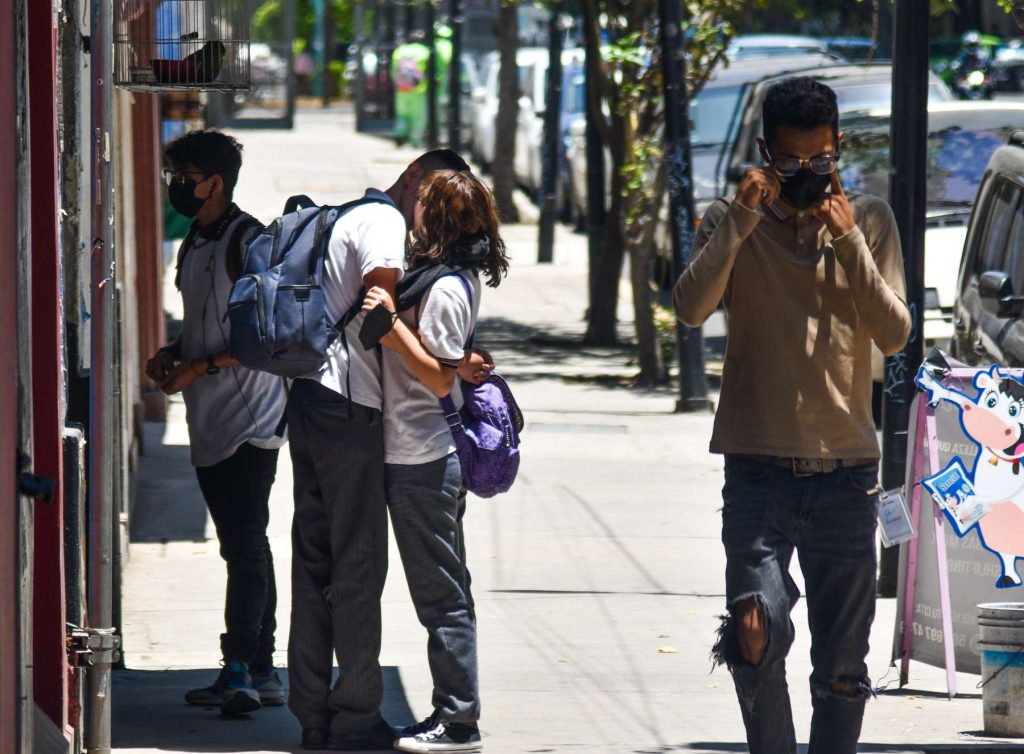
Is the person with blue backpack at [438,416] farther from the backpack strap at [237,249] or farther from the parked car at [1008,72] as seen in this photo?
the parked car at [1008,72]

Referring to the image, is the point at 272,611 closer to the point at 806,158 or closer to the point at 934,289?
the point at 806,158

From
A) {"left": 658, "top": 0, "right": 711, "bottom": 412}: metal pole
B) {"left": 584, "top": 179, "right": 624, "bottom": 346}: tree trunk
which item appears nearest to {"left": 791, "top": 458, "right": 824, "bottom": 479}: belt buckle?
{"left": 658, "top": 0, "right": 711, "bottom": 412}: metal pole

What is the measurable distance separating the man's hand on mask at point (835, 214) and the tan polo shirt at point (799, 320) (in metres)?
0.04

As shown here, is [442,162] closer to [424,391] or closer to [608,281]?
[424,391]

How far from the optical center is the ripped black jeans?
4.46m

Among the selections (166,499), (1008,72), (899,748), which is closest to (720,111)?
(166,499)

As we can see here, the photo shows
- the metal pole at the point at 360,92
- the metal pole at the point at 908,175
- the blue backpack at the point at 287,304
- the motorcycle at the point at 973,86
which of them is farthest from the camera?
the metal pole at the point at 360,92

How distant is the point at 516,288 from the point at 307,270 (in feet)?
43.3

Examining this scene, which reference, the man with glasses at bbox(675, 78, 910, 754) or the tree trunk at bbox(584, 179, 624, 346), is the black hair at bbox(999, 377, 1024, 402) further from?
the tree trunk at bbox(584, 179, 624, 346)

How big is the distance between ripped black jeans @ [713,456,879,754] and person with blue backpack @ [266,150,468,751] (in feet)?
3.88

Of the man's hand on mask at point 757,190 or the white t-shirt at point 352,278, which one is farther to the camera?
the white t-shirt at point 352,278

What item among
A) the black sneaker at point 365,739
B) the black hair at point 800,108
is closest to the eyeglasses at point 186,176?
the black sneaker at point 365,739

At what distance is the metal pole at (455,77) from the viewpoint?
926 inches

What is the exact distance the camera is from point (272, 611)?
5.96m
